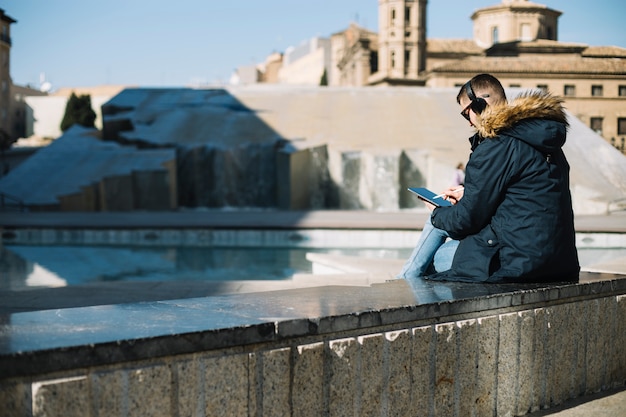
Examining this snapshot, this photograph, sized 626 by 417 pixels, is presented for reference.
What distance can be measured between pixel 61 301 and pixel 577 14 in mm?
7419

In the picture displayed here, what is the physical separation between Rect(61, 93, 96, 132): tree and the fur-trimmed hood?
56.1m

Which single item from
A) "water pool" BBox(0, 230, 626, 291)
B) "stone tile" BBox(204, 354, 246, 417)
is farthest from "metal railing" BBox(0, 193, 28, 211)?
"stone tile" BBox(204, 354, 246, 417)

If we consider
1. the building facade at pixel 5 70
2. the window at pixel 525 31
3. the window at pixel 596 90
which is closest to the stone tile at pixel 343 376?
the window at pixel 596 90

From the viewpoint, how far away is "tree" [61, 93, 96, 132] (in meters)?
56.9

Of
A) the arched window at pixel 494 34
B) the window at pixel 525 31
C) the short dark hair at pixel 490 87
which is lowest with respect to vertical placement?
the short dark hair at pixel 490 87

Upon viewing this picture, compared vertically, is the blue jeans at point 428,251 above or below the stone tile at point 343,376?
above

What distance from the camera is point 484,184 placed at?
11.3ft

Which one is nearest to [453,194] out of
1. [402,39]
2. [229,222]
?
[229,222]

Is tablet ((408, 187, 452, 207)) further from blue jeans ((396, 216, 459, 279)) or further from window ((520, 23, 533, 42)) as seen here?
window ((520, 23, 533, 42))

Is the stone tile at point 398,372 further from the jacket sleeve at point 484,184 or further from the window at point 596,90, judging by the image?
the window at point 596,90

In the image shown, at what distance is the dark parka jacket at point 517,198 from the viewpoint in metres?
3.42

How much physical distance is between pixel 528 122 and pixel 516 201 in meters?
0.35

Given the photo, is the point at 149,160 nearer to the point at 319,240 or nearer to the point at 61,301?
the point at 319,240

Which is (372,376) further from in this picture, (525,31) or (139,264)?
(525,31)
